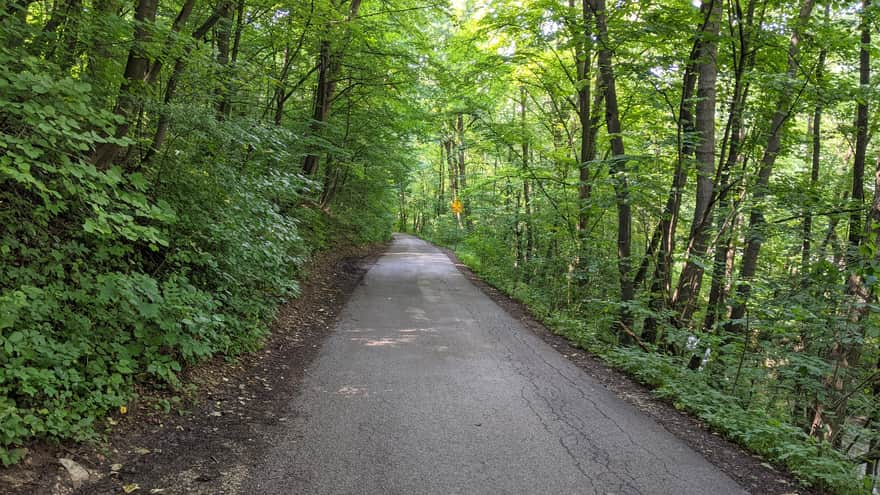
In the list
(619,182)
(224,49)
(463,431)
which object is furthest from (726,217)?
(224,49)

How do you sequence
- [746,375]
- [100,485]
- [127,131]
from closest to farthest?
[100,485], [127,131], [746,375]

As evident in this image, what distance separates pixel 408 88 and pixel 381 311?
25.6 ft

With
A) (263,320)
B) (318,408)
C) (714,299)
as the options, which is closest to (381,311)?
(263,320)

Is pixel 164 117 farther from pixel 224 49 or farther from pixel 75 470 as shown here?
pixel 224 49

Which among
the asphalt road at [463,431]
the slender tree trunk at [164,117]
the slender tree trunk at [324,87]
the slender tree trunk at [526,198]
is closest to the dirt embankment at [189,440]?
the asphalt road at [463,431]

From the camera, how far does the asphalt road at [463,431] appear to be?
3.31 metres

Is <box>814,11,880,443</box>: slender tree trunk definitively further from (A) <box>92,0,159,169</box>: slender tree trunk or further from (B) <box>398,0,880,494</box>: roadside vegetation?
(A) <box>92,0,159,169</box>: slender tree trunk

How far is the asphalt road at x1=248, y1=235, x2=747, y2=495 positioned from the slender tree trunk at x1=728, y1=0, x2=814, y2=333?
232cm

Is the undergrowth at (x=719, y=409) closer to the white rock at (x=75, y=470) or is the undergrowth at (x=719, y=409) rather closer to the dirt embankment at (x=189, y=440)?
the dirt embankment at (x=189, y=440)

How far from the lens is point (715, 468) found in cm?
378

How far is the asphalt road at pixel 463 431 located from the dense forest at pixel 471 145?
1032 mm

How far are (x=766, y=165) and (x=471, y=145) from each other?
23.6 feet

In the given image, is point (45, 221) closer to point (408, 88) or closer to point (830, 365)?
point (830, 365)

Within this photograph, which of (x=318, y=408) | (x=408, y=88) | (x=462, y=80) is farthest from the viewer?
(x=408, y=88)
